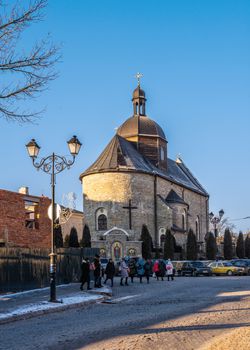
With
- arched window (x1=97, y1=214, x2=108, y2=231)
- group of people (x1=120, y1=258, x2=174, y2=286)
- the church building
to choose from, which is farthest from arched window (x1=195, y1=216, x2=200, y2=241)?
group of people (x1=120, y1=258, x2=174, y2=286)

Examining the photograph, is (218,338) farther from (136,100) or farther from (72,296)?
(136,100)

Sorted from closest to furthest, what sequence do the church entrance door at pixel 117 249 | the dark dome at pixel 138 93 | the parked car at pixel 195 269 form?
1. the parked car at pixel 195 269
2. the church entrance door at pixel 117 249
3. the dark dome at pixel 138 93

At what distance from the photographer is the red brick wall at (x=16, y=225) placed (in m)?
31.1

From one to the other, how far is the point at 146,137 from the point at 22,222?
36.2 m

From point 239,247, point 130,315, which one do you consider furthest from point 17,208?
point 239,247

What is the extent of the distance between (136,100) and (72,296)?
5066cm

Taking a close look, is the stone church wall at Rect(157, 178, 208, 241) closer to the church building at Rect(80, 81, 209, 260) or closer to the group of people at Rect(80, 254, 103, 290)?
the church building at Rect(80, 81, 209, 260)

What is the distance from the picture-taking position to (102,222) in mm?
57719

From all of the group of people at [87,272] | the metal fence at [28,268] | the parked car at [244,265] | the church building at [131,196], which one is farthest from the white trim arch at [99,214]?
the group of people at [87,272]

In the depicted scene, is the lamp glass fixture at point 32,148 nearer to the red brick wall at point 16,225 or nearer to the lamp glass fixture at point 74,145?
the lamp glass fixture at point 74,145

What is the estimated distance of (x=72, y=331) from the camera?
12.2 m

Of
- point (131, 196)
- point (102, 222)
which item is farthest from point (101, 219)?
point (131, 196)

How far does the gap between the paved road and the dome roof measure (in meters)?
47.9

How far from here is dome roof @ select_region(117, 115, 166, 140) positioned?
66.8 meters
